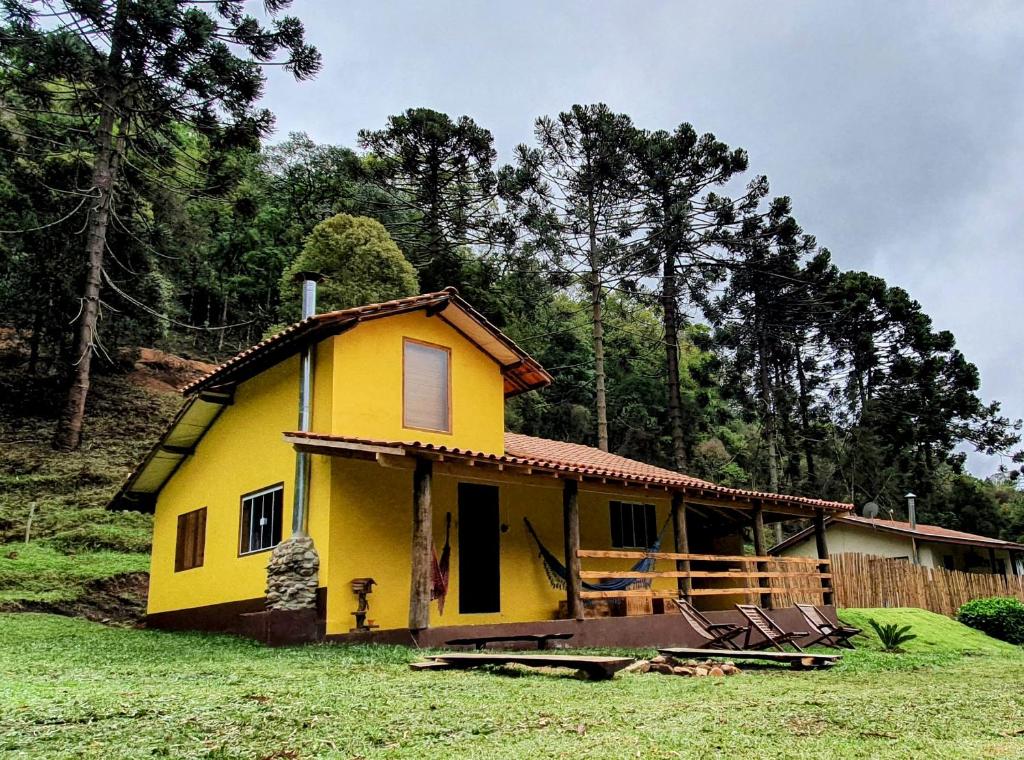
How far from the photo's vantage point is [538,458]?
46.3 feet

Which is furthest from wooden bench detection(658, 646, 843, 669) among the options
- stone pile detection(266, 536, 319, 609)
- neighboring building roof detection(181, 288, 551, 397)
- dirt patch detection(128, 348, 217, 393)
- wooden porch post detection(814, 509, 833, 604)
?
dirt patch detection(128, 348, 217, 393)

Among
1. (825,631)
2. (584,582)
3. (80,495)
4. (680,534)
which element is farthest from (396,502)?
(80,495)

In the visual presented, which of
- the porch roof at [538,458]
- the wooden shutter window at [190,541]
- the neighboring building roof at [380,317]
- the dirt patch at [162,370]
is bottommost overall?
the wooden shutter window at [190,541]

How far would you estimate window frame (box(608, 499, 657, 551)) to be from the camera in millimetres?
16328

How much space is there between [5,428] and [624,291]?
20.9m

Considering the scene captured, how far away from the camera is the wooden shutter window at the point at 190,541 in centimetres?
1501

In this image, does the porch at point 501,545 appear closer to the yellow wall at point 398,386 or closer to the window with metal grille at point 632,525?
the window with metal grille at point 632,525

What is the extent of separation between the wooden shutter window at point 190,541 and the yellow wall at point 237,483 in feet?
0.50

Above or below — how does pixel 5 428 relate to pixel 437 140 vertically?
below

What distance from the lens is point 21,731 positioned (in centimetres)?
479

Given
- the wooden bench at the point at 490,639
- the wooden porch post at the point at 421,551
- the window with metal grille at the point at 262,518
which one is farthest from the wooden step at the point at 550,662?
the window with metal grille at the point at 262,518

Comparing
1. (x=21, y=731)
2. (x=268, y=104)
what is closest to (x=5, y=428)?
(x=268, y=104)

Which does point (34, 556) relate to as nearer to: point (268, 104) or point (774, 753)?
point (268, 104)

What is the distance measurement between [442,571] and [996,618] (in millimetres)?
15283
